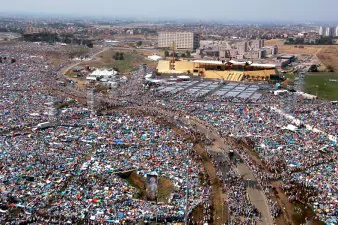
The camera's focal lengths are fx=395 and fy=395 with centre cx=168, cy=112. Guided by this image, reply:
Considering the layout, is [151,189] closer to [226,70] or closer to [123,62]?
[226,70]

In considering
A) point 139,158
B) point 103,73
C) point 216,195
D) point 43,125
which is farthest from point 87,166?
point 103,73

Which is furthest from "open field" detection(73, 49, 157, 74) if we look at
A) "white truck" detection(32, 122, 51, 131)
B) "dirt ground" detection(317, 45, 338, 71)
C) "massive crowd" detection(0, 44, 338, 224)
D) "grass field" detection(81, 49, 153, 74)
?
"dirt ground" detection(317, 45, 338, 71)

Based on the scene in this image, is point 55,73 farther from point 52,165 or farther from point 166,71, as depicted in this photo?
point 52,165

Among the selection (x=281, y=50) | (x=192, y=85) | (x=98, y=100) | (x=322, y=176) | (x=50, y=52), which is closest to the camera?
(x=322, y=176)

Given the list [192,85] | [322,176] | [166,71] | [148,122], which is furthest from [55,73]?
[322,176]

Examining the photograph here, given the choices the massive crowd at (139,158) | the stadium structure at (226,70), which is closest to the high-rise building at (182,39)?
the stadium structure at (226,70)

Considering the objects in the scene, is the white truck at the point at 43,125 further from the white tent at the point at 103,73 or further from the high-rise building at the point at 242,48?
the high-rise building at the point at 242,48
